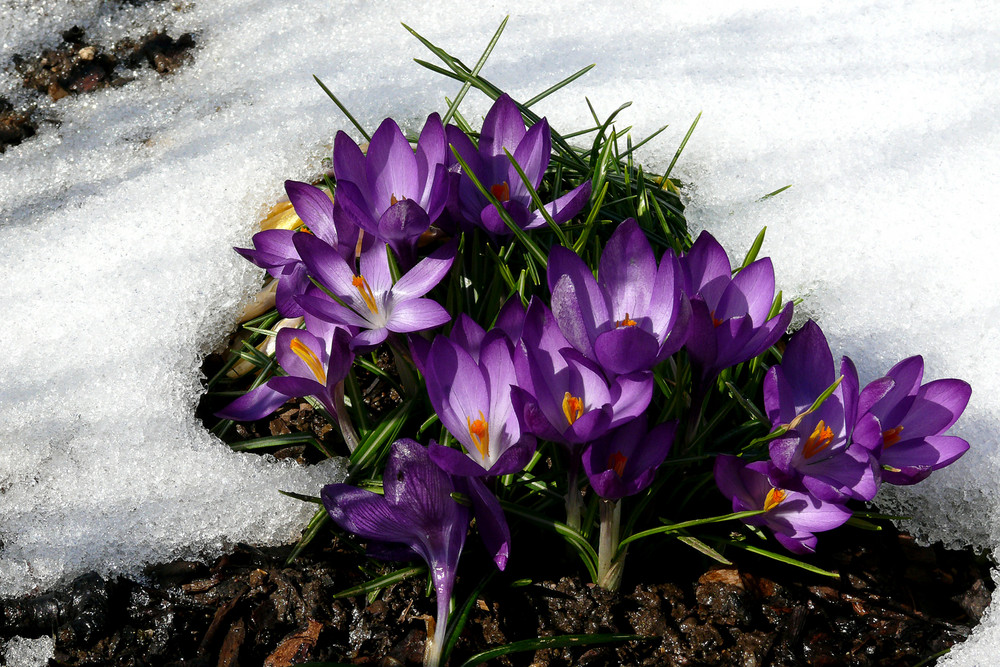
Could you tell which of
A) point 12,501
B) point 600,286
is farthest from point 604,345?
point 12,501

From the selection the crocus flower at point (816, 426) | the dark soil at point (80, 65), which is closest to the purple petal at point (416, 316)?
the crocus flower at point (816, 426)

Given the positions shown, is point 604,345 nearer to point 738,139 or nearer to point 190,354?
point 190,354

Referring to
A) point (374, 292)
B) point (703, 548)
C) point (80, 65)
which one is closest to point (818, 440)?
point (703, 548)

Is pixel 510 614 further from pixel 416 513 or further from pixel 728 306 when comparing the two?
pixel 728 306

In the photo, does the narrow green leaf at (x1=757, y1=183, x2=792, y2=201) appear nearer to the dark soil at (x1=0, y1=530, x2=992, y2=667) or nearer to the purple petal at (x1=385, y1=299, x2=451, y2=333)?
the dark soil at (x1=0, y1=530, x2=992, y2=667)

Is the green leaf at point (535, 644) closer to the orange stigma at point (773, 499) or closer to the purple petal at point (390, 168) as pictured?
the orange stigma at point (773, 499)

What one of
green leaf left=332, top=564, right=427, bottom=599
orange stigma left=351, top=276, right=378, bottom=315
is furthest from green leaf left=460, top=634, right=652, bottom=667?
orange stigma left=351, top=276, right=378, bottom=315
